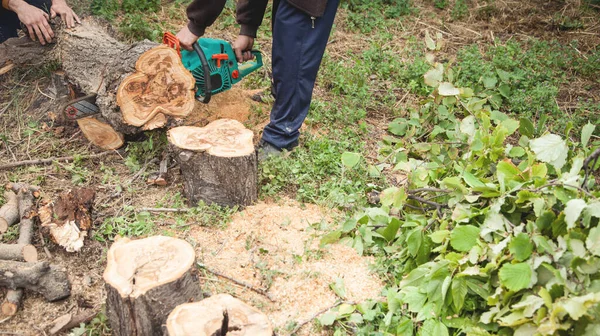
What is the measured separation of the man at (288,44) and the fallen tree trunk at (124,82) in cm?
24

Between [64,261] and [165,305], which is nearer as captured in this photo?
[165,305]

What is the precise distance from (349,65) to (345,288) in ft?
9.60

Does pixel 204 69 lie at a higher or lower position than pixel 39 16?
lower

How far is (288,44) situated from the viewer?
3.35 metres

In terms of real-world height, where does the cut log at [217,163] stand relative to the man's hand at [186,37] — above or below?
below

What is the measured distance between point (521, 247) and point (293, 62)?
1859 mm

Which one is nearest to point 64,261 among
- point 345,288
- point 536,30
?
point 345,288

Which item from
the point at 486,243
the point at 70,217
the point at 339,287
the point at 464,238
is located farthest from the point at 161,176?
the point at 486,243

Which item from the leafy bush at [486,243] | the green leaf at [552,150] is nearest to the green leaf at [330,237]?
the leafy bush at [486,243]

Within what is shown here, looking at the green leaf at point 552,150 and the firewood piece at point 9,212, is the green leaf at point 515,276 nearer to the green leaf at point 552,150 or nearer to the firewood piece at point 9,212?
the green leaf at point 552,150

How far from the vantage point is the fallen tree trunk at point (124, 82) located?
136 inches

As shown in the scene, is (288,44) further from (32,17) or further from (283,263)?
(32,17)

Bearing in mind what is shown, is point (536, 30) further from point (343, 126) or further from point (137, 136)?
point (137, 136)

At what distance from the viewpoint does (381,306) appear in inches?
101
